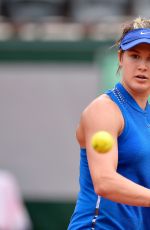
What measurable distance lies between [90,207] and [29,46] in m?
7.40

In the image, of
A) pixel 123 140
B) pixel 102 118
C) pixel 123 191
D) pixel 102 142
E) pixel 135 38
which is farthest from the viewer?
pixel 135 38

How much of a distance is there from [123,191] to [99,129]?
34 cm

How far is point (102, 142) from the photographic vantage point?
4410 millimetres

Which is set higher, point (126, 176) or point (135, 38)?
A: point (135, 38)

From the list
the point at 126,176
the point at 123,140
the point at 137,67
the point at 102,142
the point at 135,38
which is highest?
the point at 135,38

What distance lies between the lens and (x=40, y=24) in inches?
495

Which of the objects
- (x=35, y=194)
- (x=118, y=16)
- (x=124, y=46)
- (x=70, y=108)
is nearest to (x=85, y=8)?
(x=118, y=16)

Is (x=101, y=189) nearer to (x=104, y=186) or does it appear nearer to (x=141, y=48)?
(x=104, y=186)

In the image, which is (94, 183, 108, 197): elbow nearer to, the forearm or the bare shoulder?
the forearm

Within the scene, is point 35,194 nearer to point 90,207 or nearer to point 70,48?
point 70,48

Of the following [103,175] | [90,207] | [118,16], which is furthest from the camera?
[118,16]

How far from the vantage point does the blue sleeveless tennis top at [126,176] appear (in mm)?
4945

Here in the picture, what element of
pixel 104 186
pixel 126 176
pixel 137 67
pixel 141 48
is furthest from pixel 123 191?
pixel 141 48

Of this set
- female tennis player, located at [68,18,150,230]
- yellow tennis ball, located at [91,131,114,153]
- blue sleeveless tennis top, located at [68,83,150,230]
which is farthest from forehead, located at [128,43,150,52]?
yellow tennis ball, located at [91,131,114,153]
